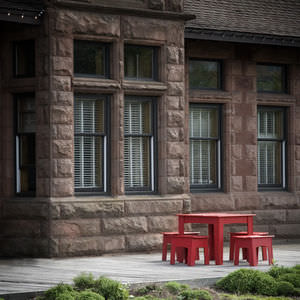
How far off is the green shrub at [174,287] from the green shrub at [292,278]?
138 centimetres

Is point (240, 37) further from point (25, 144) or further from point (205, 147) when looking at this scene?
point (25, 144)

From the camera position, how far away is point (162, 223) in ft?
51.5

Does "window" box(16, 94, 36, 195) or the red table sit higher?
"window" box(16, 94, 36, 195)

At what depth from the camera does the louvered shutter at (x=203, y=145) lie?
17391mm

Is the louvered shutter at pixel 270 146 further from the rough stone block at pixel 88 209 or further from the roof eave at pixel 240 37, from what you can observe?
the rough stone block at pixel 88 209

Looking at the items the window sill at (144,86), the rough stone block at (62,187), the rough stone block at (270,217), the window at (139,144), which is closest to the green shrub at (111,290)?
the rough stone block at (62,187)

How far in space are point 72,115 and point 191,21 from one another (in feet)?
11.9

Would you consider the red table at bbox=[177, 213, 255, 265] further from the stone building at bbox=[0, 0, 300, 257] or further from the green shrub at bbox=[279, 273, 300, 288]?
the green shrub at bbox=[279, 273, 300, 288]

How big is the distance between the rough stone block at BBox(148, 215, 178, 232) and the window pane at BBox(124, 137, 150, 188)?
0.69m

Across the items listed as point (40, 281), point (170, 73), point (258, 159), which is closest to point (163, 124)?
point (170, 73)

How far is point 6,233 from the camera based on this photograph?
15.0m

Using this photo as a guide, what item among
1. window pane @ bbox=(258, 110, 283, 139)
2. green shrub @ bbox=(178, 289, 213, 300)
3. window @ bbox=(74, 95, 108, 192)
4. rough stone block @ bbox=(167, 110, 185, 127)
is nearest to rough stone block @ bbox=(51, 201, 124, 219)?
window @ bbox=(74, 95, 108, 192)

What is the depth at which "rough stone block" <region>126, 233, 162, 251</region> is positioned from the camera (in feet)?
50.4

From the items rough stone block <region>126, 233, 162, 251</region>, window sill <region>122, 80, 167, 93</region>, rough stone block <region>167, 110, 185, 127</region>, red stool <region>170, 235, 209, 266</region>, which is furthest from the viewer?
rough stone block <region>167, 110, 185, 127</region>
